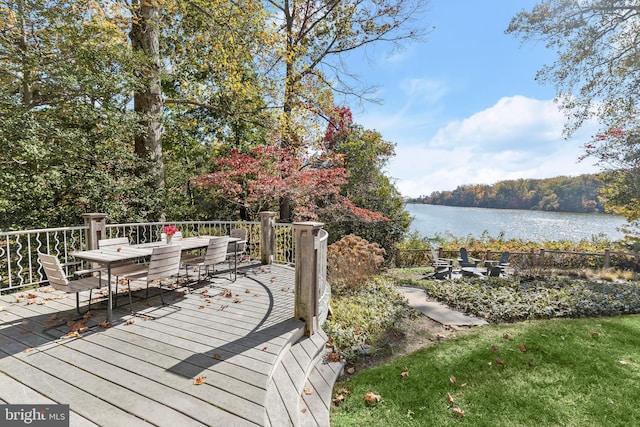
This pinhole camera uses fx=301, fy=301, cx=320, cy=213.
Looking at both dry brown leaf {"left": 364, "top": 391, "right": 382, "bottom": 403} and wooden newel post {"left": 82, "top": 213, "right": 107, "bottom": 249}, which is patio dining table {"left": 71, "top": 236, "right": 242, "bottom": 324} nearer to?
wooden newel post {"left": 82, "top": 213, "right": 107, "bottom": 249}

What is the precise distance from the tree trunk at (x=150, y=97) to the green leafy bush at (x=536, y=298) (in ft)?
26.9

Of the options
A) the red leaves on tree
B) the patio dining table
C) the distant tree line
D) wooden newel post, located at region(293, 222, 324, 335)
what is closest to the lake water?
the distant tree line

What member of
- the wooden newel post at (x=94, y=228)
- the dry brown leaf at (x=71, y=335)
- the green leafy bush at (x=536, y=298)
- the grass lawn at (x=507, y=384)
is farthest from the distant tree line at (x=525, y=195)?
the dry brown leaf at (x=71, y=335)

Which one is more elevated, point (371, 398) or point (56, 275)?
point (56, 275)

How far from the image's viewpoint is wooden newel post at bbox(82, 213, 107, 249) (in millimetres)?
5254

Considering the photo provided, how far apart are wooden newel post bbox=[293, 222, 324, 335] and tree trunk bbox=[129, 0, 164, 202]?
6.61 metres

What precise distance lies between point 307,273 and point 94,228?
4166mm

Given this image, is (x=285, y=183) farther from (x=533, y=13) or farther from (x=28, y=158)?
(x=533, y=13)

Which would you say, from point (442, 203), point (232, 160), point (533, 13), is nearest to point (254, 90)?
point (232, 160)

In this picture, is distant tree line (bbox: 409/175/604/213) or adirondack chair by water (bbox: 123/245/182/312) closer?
adirondack chair by water (bbox: 123/245/182/312)

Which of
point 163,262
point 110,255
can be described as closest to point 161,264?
point 163,262

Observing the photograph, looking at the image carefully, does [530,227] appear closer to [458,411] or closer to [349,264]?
[349,264]

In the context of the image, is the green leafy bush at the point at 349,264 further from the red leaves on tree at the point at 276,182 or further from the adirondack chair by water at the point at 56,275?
the adirondack chair by water at the point at 56,275

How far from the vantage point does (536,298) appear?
20.1 ft
